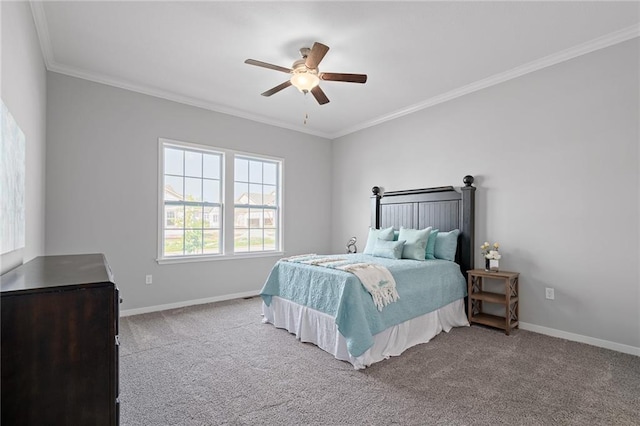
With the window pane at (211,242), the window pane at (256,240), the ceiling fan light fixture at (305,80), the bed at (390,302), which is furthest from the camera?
the window pane at (256,240)

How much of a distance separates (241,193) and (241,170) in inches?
14.4

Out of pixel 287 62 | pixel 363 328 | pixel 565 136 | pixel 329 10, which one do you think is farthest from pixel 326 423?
pixel 565 136

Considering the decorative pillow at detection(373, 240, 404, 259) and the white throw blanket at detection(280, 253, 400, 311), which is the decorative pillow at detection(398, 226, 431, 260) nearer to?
the decorative pillow at detection(373, 240, 404, 259)

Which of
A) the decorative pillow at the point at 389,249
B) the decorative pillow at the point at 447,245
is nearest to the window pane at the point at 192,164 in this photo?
the decorative pillow at the point at 389,249

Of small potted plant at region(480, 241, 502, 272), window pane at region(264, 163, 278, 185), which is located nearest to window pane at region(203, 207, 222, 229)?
window pane at region(264, 163, 278, 185)

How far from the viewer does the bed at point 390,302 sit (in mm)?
2666

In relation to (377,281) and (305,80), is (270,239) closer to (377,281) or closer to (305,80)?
(377,281)

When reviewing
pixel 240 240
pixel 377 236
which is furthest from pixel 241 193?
pixel 377 236

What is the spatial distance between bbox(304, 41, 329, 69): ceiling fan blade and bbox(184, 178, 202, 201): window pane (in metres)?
2.54

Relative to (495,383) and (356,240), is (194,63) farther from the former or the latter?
(495,383)

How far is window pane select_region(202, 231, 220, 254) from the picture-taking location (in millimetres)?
4637

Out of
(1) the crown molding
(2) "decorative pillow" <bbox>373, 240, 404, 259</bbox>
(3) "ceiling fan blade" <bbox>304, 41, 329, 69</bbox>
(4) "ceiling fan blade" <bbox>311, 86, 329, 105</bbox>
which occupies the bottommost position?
(2) "decorative pillow" <bbox>373, 240, 404, 259</bbox>

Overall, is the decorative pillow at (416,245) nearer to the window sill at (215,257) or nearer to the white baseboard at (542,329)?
the white baseboard at (542,329)

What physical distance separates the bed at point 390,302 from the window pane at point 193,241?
4.94ft
